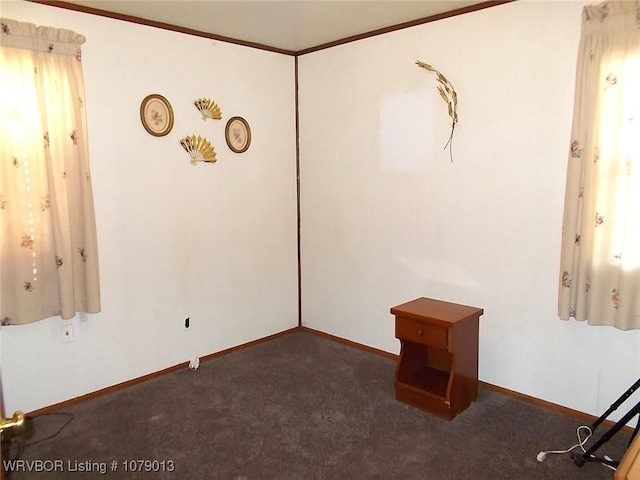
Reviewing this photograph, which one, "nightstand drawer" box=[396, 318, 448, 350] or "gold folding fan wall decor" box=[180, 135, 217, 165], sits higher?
"gold folding fan wall decor" box=[180, 135, 217, 165]

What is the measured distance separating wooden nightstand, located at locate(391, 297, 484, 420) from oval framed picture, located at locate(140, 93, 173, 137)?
196 centimetres

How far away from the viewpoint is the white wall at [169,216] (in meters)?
2.88

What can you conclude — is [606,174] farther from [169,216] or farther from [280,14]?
[169,216]

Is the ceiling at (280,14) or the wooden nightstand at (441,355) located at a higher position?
the ceiling at (280,14)

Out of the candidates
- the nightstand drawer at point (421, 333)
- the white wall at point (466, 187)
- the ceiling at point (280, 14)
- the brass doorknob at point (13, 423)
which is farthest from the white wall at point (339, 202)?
the brass doorknob at point (13, 423)

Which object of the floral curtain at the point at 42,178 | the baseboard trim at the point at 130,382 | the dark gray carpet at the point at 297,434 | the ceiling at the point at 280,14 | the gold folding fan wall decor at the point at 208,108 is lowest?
the dark gray carpet at the point at 297,434

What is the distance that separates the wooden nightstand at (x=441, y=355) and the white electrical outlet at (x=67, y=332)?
1976 mm

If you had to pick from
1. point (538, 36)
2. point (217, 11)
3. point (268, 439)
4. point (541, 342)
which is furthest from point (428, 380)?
point (217, 11)

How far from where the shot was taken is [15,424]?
1075 mm

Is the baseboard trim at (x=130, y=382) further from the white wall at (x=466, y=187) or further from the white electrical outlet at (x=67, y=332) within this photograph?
the white wall at (x=466, y=187)

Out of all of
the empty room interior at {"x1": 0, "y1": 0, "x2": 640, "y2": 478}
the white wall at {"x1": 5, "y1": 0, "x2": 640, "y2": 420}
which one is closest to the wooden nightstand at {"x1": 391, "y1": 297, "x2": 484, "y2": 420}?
the empty room interior at {"x1": 0, "y1": 0, "x2": 640, "y2": 478}

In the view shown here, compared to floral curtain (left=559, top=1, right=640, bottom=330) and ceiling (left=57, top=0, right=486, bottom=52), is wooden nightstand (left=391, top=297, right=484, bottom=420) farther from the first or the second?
ceiling (left=57, top=0, right=486, bottom=52)

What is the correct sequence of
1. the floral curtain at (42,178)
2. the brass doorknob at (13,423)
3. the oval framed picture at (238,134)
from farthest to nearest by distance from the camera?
the oval framed picture at (238,134) < the floral curtain at (42,178) < the brass doorknob at (13,423)

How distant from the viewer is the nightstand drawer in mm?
2689
